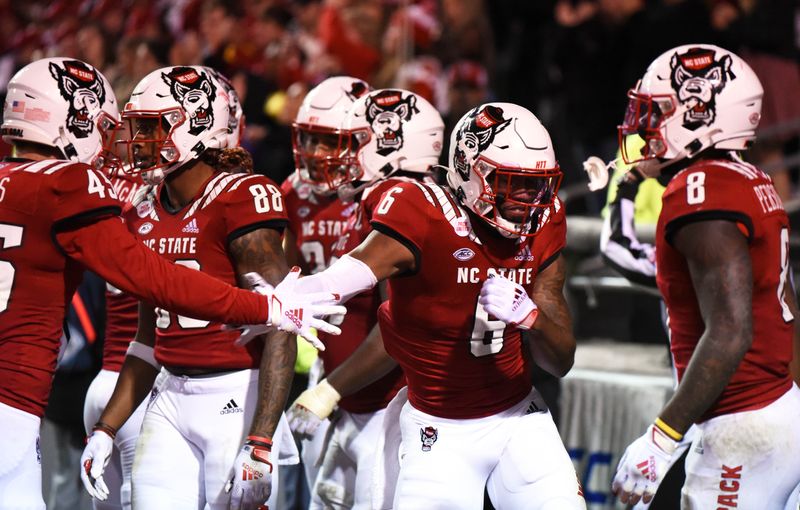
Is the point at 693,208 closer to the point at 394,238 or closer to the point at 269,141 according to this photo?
the point at 394,238

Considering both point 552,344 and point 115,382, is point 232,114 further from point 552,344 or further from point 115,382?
point 552,344

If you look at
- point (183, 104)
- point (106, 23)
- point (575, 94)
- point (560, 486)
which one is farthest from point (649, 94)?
point (106, 23)

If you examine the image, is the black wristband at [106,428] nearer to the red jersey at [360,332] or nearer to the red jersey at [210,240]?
the red jersey at [210,240]

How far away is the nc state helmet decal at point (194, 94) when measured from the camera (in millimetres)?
4328

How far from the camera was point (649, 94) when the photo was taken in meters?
4.12

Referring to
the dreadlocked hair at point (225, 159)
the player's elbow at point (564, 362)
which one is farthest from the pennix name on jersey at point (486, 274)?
the dreadlocked hair at point (225, 159)

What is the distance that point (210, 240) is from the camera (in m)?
4.07

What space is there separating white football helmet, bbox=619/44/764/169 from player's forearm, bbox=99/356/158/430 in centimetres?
206

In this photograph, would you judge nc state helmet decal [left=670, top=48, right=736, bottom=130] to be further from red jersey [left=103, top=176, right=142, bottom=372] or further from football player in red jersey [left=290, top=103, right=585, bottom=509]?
red jersey [left=103, top=176, right=142, bottom=372]

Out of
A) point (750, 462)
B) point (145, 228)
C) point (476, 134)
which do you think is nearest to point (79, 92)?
point (145, 228)

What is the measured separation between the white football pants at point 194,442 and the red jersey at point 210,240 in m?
0.08

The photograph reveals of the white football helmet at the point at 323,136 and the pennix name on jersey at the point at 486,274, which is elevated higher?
the white football helmet at the point at 323,136

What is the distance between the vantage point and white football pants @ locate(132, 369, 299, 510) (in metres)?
3.98

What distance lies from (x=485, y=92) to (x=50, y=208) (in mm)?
5409
